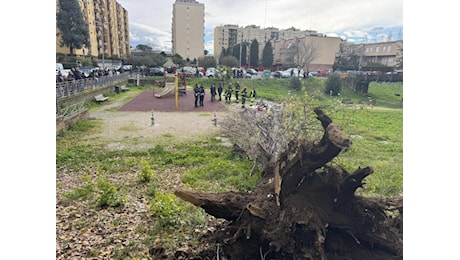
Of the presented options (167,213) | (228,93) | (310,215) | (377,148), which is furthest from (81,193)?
(228,93)

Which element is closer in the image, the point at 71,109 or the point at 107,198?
the point at 107,198

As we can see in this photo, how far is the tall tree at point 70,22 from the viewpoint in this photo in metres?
4.63

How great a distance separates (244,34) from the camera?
726cm

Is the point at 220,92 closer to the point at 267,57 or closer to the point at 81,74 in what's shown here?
the point at 267,57

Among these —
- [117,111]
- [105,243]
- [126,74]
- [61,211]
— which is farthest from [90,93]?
[105,243]

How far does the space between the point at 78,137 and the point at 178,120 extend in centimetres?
248

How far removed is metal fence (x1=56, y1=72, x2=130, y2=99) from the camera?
5554 millimetres

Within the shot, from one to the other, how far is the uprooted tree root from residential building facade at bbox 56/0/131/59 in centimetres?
415

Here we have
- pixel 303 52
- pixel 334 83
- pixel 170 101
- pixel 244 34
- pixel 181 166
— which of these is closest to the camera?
pixel 181 166

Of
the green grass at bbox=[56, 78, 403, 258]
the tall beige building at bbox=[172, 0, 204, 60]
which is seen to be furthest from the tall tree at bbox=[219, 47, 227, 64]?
the green grass at bbox=[56, 78, 403, 258]

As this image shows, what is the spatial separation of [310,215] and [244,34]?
20.3 ft

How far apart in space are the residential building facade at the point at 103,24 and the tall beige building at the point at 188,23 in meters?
0.90

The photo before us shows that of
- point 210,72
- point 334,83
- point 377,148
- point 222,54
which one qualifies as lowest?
point 377,148

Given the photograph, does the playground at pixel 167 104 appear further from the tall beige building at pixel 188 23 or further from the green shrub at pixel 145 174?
the green shrub at pixel 145 174
